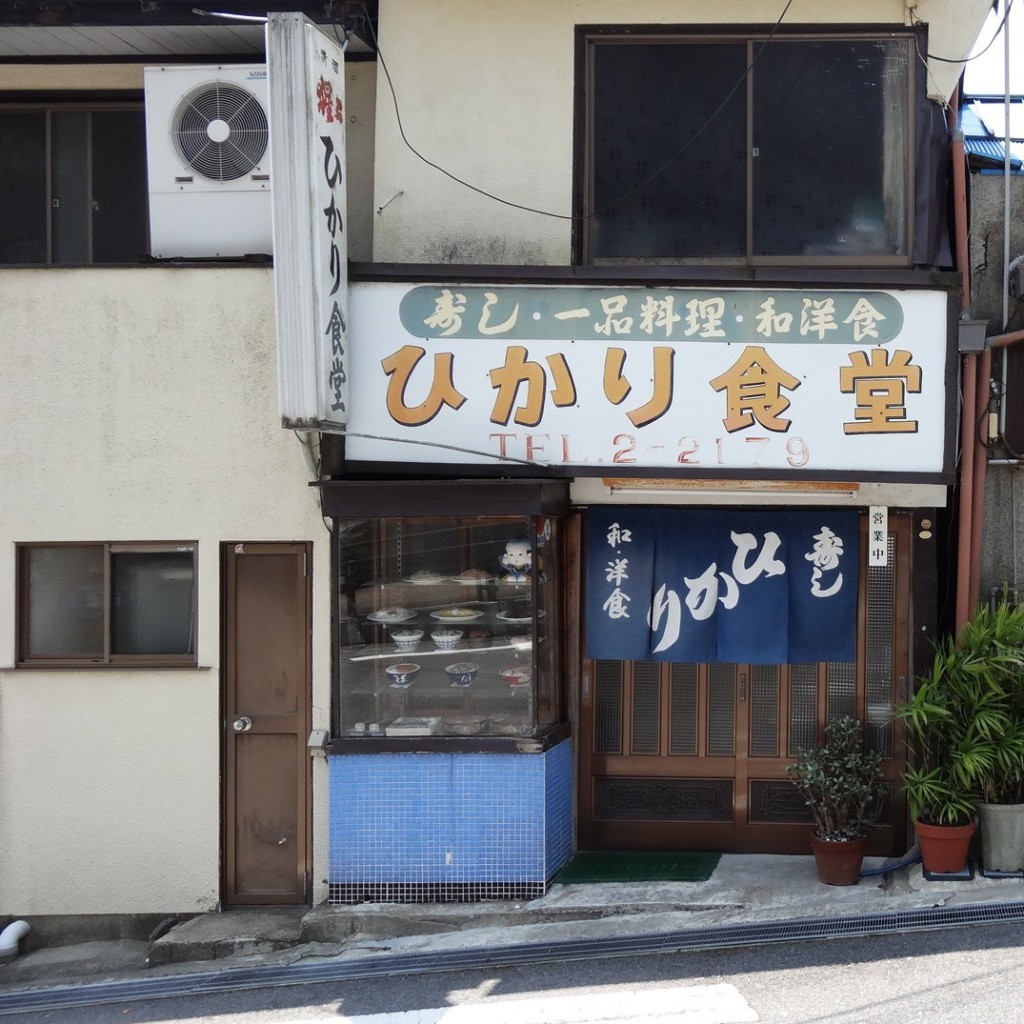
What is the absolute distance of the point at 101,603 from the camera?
29.5 feet

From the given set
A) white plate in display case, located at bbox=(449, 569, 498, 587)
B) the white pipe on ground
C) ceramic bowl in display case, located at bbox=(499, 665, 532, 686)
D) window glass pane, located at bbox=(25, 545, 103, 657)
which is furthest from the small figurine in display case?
the white pipe on ground

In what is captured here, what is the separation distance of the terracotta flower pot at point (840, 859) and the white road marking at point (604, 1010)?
1831 millimetres

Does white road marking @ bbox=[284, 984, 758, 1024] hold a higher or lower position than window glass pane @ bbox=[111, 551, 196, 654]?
lower

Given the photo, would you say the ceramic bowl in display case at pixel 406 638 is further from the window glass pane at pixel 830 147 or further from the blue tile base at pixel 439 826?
the window glass pane at pixel 830 147

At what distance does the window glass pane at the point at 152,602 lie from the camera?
8.98 metres

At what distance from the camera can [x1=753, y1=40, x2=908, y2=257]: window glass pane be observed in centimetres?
878

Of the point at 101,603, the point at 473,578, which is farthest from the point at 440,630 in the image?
the point at 101,603

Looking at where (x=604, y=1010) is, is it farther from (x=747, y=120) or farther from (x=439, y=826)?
(x=747, y=120)

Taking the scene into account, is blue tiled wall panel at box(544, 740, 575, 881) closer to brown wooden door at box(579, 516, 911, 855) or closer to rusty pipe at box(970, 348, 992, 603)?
brown wooden door at box(579, 516, 911, 855)

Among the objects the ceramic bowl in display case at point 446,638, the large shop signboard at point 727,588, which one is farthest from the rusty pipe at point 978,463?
the ceramic bowl in display case at point 446,638

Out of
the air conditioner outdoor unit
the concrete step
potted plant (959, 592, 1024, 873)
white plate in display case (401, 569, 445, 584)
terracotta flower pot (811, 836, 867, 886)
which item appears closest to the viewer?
potted plant (959, 592, 1024, 873)

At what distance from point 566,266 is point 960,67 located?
3.36 m

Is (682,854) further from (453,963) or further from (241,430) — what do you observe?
(241,430)

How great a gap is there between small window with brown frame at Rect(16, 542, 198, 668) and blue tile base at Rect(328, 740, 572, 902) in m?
1.71
